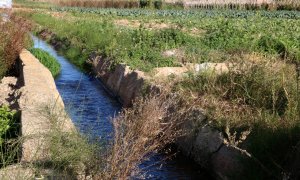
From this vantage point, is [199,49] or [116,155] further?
[199,49]

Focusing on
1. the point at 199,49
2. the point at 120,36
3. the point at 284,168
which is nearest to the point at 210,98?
the point at 284,168

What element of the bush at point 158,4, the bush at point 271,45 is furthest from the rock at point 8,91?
the bush at point 158,4

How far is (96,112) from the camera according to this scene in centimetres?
1117

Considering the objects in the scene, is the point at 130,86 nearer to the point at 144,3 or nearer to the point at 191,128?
the point at 191,128

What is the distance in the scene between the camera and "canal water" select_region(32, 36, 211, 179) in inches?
293

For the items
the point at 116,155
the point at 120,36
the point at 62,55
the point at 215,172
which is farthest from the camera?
the point at 62,55

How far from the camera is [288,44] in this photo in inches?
537

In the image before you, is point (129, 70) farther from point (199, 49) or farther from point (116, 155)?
point (116, 155)

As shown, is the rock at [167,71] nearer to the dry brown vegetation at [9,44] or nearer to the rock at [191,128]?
the rock at [191,128]

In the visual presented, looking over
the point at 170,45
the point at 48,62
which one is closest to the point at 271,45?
the point at 170,45

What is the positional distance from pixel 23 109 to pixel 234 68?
378 centimetres

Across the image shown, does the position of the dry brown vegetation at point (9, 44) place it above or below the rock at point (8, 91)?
above

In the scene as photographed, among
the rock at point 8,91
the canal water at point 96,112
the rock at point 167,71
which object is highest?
the rock at point 167,71

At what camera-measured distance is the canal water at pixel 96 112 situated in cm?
743
